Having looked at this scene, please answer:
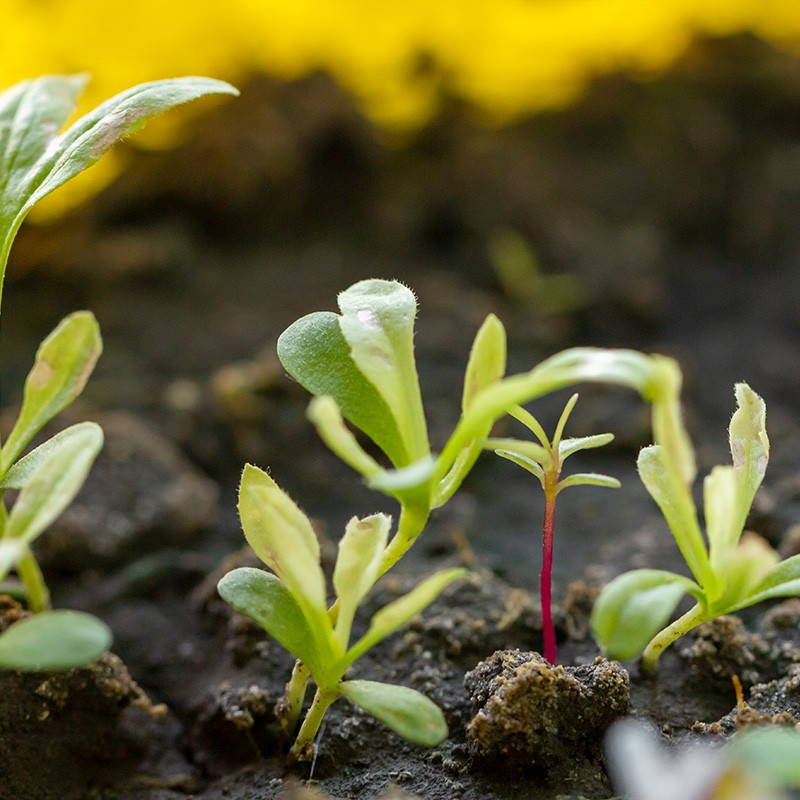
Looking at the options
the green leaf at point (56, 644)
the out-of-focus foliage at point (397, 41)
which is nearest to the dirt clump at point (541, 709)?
the green leaf at point (56, 644)

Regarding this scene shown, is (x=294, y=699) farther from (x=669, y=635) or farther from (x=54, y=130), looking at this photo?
(x=54, y=130)

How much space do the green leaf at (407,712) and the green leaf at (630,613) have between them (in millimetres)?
146

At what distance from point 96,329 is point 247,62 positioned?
4.60ft

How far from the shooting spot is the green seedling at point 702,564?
2.04 feet

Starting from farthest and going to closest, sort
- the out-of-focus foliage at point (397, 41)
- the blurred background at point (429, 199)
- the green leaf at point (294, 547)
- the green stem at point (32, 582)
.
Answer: the out-of-focus foliage at point (397, 41) → the blurred background at point (429, 199) → the green stem at point (32, 582) → the green leaf at point (294, 547)

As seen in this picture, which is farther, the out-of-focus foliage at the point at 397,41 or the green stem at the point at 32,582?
the out-of-focus foliage at the point at 397,41

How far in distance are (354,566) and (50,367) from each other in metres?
0.33

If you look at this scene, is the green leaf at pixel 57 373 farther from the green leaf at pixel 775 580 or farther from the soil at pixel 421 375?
the green leaf at pixel 775 580

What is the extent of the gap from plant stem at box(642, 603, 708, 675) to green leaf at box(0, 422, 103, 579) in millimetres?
530

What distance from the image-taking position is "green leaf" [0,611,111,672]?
0.58 metres

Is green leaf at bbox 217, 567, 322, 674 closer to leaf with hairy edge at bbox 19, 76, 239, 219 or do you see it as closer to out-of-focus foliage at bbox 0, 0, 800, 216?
leaf with hairy edge at bbox 19, 76, 239, 219

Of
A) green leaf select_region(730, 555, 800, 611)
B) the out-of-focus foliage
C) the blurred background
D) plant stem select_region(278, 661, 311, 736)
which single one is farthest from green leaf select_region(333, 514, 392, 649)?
the out-of-focus foliage

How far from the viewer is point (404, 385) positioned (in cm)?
77

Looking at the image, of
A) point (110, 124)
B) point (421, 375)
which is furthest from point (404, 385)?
point (421, 375)
